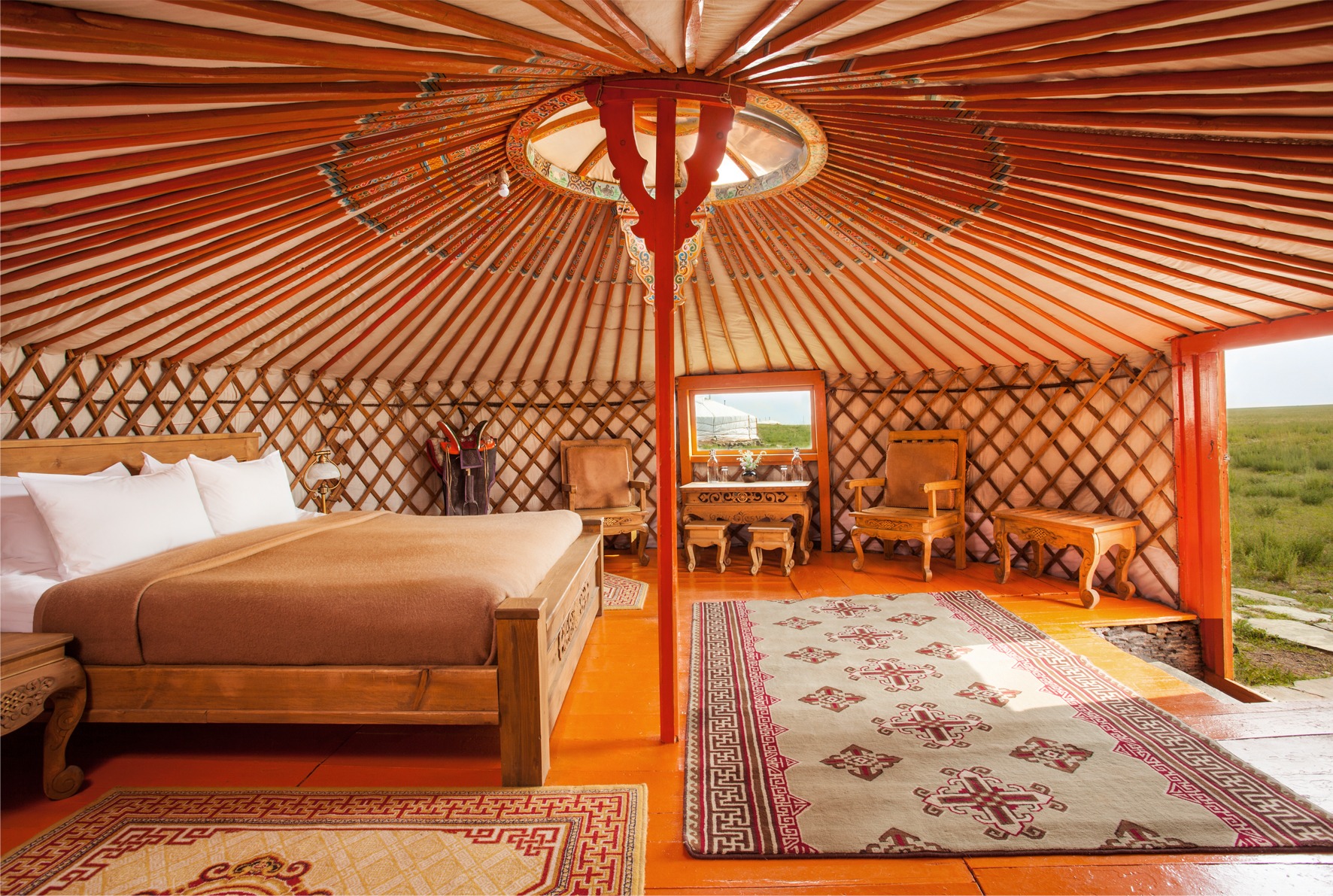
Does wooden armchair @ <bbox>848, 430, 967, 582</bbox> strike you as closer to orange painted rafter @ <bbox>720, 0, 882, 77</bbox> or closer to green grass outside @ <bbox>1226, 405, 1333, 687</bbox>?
green grass outside @ <bbox>1226, 405, 1333, 687</bbox>

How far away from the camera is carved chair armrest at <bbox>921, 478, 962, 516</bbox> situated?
170 inches

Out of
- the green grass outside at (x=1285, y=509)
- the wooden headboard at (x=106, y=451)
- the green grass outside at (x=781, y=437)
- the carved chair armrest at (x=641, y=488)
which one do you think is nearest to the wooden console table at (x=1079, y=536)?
the green grass outside at (x=781, y=437)

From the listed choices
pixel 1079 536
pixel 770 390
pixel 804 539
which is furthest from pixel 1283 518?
pixel 770 390

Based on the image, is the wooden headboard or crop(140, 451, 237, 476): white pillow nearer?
the wooden headboard

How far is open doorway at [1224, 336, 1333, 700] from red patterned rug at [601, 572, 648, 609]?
12.3 feet

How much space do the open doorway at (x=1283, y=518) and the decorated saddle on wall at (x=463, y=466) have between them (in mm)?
5054

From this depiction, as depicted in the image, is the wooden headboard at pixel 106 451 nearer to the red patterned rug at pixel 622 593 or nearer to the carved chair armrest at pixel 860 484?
the red patterned rug at pixel 622 593

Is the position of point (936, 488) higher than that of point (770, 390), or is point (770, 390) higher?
point (770, 390)

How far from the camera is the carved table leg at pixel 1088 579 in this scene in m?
3.69

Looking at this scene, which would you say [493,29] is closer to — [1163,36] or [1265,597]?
[1163,36]

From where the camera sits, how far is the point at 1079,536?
3.74 m

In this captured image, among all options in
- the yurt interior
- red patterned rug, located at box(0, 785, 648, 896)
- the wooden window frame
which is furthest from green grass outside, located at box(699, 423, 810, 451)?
red patterned rug, located at box(0, 785, 648, 896)

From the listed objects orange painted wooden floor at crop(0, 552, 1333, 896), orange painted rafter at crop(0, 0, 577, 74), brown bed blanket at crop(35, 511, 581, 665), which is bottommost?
orange painted wooden floor at crop(0, 552, 1333, 896)

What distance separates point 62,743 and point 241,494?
135cm
